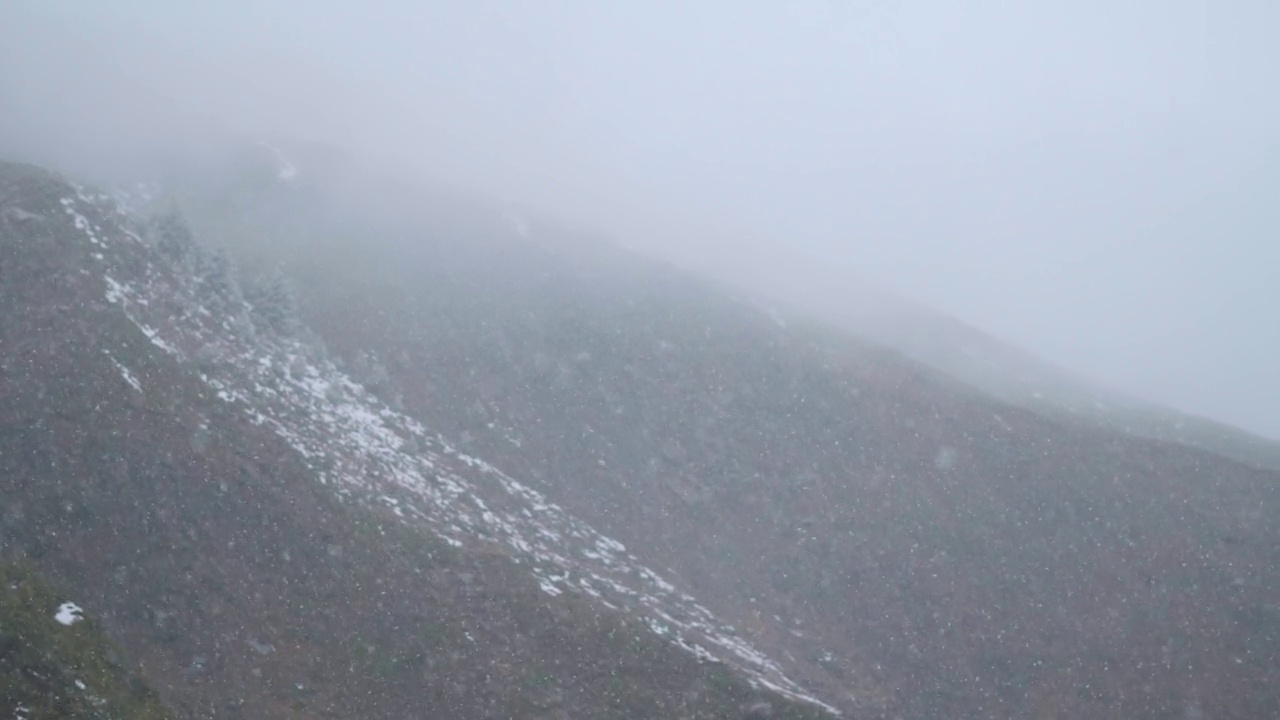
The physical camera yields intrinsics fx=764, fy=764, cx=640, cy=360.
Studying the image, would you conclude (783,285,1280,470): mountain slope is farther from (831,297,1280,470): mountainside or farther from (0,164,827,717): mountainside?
(0,164,827,717): mountainside

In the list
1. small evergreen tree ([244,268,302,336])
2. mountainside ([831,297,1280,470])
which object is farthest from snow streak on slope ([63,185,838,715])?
mountainside ([831,297,1280,470])

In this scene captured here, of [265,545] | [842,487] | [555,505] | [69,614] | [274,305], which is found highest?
[842,487]

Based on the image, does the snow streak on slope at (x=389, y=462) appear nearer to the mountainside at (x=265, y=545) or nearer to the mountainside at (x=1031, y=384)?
the mountainside at (x=265, y=545)

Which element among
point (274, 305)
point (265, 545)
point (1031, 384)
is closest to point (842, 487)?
point (265, 545)

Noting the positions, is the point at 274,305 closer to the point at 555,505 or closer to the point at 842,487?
the point at 555,505

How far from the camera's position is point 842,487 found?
3859cm

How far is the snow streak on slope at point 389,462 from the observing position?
2838 centimetres

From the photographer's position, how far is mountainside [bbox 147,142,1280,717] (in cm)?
3042

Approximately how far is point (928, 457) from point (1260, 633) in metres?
14.6

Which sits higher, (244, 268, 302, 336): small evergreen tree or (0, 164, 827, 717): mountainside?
(244, 268, 302, 336): small evergreen tree

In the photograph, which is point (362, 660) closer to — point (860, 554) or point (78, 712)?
point (78, 712)

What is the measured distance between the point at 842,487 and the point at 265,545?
1041 inches

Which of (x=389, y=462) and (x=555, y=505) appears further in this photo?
(x=555, y=505)

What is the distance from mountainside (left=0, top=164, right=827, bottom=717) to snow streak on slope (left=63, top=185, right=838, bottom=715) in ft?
0.46
